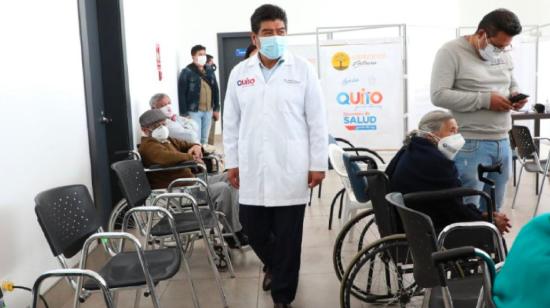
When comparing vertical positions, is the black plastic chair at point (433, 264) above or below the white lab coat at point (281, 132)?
below

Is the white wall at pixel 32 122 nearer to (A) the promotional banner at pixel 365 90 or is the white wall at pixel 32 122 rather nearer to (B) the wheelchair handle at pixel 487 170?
(B) the wheelchair handle at pixel 487 170

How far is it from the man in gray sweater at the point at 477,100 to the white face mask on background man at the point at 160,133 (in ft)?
6.25

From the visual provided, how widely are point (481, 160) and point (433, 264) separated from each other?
1553 millimetres

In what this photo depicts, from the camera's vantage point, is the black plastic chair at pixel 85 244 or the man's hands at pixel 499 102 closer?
Answer: the black plastic chair at pixel 85 244

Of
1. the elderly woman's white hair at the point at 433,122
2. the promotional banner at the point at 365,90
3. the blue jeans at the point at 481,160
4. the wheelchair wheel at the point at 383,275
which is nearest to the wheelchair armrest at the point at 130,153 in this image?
the wheelchair wheel at the point at 383,275

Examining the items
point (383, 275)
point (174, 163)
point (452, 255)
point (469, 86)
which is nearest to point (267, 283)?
point (383, 275)

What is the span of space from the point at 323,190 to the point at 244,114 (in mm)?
3302

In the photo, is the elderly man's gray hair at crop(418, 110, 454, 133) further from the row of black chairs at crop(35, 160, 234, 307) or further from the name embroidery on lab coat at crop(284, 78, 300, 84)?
the row of black chairs at crop(35, 160, 234, 307)

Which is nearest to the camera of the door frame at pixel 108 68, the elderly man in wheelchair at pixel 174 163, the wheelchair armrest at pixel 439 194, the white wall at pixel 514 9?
the wheelchair armrest at pixel 439 194

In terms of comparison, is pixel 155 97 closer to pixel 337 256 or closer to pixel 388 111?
pixel 337 256

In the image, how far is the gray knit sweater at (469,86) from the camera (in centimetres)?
282

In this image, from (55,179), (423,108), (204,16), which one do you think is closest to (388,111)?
(423,108)

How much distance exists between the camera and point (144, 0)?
197 inches

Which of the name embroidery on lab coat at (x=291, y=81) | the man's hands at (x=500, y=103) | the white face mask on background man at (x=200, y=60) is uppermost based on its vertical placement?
the white face mask on background man at (x=200, y=60)
